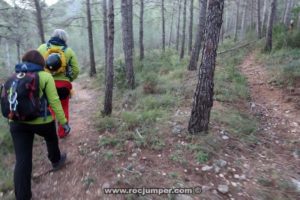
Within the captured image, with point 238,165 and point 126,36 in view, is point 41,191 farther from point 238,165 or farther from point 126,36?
point 126,36

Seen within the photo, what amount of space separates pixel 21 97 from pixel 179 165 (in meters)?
2.50

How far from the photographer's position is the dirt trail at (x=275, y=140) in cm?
378

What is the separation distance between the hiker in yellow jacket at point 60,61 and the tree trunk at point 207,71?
7.78 feet

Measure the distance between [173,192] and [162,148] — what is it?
112cm

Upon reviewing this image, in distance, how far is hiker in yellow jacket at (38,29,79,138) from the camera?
4.33 meters

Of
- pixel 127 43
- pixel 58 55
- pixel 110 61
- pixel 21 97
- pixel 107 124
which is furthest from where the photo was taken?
pixel 127 43

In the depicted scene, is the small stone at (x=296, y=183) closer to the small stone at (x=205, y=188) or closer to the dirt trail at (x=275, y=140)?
the dirt trail at (x=275, y=140)

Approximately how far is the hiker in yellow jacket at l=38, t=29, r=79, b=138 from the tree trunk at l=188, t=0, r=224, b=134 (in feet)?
7.78

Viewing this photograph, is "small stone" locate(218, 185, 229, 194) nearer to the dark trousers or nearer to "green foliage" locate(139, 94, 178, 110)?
the dark trousers

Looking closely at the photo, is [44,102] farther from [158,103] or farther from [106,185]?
[158,103]

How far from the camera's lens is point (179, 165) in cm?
399

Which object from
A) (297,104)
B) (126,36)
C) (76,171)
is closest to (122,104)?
(126,36)

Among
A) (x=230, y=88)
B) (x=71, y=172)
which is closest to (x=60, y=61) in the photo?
(x=71, y=172)

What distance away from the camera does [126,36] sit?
8023 mm
